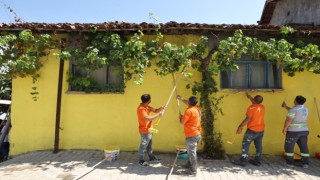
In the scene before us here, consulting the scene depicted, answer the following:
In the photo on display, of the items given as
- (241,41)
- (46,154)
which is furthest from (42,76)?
(241,41)

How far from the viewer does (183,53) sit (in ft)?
23.1

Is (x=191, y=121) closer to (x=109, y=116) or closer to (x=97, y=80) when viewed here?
(x=109, y=116)

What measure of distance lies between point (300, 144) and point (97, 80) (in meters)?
5.43

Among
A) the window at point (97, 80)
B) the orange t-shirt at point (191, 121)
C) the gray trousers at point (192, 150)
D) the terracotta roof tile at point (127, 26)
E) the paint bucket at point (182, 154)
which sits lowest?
the paint bucket at point (182, 154)

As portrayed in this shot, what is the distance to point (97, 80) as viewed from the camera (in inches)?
320

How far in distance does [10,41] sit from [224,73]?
5615 millimetres

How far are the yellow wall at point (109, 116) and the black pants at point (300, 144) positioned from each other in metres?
0.90

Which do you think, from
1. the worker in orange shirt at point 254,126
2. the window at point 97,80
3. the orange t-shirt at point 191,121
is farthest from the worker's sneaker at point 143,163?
the worker in orange shirt at point 254,126

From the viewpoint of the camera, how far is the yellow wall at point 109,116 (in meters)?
7.93

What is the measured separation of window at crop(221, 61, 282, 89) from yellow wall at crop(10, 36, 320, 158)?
0.95 ft

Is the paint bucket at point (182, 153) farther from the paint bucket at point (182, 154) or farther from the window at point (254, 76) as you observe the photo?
the window at point (254, 76)

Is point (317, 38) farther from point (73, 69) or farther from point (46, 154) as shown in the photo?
point (46, 154)

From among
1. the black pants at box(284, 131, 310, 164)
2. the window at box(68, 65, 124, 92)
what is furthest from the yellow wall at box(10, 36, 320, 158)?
the black pants at box(284, 131, 310, 164)

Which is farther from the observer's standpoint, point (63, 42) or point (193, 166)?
point (63, 42)
